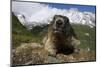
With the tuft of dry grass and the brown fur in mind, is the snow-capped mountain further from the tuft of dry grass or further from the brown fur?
the tuft of dry grass

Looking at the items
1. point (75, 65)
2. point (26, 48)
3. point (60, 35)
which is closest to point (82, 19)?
point (60, 35)

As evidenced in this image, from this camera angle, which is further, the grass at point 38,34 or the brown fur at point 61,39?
the brown fur at point 61,39

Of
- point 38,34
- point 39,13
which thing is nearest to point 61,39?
point 38,34

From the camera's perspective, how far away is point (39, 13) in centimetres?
265

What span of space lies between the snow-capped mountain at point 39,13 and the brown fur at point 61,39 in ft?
0.25

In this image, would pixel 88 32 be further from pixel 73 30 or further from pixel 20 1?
pixel 20 1

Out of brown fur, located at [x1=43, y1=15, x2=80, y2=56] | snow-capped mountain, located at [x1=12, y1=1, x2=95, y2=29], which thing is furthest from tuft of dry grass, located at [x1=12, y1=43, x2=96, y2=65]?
snow-capped mountain, located at [x1=12, y1=1, x2=95, y2=29]

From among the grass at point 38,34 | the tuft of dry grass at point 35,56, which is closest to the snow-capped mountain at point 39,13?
the grass at point 38,34

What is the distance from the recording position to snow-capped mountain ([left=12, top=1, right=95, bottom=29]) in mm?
2555

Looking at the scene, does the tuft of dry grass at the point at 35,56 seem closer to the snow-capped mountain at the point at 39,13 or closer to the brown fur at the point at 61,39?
the brown fur at the point at 61,39

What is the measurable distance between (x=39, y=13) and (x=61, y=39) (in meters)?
0.45

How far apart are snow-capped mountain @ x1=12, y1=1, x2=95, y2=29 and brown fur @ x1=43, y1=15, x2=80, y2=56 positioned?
0.08 metres

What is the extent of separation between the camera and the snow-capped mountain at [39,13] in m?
2.55

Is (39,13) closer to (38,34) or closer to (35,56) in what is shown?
(38,34)
